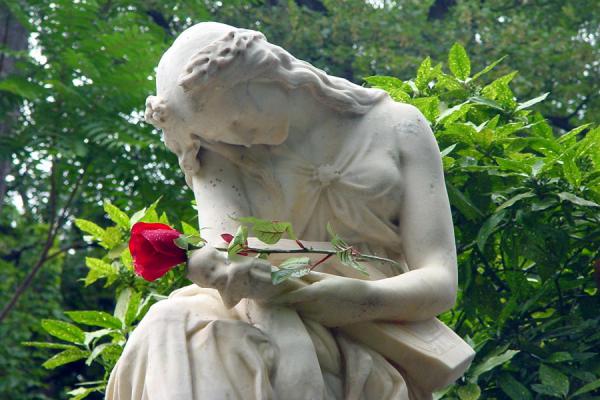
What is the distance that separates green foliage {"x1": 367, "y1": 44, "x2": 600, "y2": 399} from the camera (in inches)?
251

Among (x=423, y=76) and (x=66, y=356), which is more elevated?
(x=423, y=76)

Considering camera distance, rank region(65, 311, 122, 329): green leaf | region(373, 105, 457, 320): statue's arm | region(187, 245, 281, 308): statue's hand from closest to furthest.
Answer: region(187, 245, 281, 308): statue's hand, region(373, 105, 457, 320): statue's arm, region(65, 311, 122, 329): green leaf

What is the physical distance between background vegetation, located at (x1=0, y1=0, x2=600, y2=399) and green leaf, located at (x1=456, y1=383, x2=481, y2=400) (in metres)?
0.01

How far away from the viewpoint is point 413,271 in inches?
197

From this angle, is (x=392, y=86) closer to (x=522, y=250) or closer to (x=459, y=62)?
(x=459, y=62)

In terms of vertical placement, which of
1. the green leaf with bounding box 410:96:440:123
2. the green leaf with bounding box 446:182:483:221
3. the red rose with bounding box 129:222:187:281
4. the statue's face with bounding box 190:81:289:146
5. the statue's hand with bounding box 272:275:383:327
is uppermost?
the statue's face with bounding box 190:81:289:146

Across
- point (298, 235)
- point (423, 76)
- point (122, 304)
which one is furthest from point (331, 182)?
point (423, 76)

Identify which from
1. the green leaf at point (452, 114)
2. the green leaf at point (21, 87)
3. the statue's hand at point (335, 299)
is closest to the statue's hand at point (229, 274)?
the statue's hand at point (335, 299)

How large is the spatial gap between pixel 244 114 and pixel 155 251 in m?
0.61

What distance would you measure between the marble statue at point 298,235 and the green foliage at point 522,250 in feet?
3.88

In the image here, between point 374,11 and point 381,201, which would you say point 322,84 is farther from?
point 374,11

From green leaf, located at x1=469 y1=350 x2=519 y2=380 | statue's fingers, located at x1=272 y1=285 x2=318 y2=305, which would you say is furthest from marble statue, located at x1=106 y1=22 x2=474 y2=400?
green leaf, located at x1=469 y1=350 x2=519 y2=380

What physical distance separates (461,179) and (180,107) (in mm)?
1897

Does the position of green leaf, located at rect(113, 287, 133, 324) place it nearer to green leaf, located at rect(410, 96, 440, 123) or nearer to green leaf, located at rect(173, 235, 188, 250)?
green leaf, located at rect(410, 96, 440, 123)
